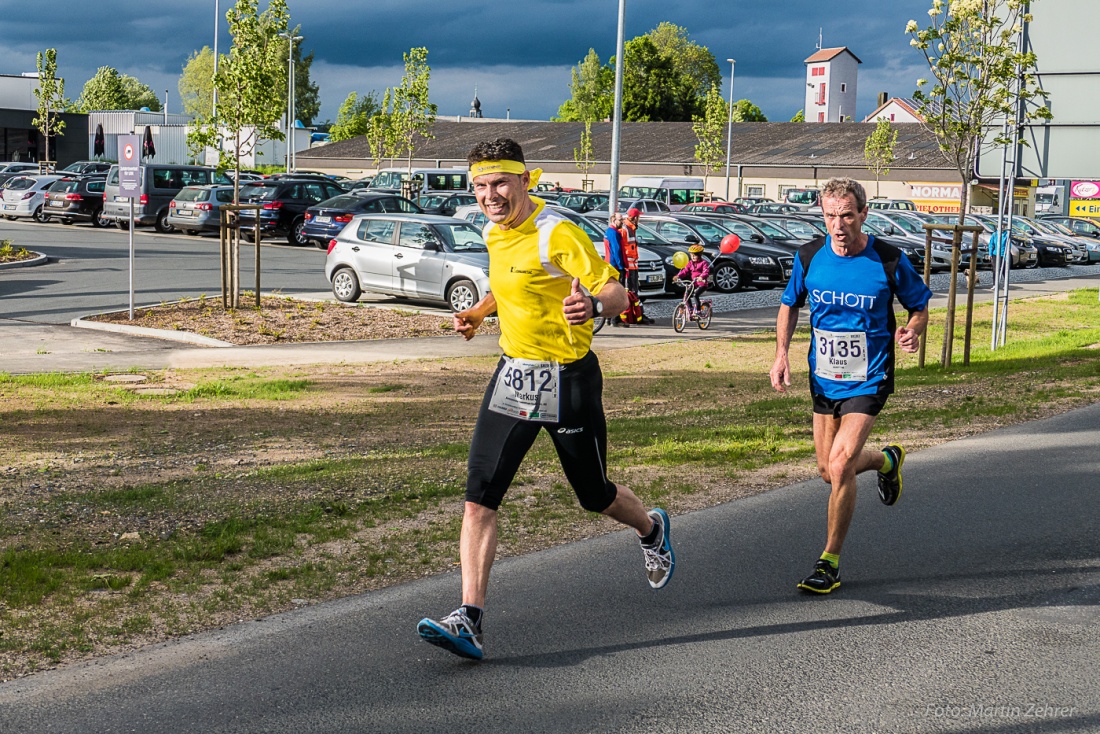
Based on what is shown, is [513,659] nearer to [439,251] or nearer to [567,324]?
[567,324]

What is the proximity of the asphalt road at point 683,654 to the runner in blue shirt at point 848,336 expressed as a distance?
1.63ft

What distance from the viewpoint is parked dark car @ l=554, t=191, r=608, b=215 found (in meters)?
38.5

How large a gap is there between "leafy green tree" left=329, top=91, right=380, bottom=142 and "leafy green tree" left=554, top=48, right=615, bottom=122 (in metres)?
20.4

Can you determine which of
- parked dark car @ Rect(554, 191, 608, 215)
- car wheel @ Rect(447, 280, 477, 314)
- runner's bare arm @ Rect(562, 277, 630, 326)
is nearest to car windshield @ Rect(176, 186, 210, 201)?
parked dark car @ Rect(554, 191, 608, 215)

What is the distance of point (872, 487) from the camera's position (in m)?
8.28

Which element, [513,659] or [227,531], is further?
Result: [227,531]

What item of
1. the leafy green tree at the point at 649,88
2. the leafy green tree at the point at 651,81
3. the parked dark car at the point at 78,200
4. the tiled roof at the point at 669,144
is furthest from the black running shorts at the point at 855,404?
the leafy green tree at the point at 649,88

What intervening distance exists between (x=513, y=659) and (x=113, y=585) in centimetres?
202

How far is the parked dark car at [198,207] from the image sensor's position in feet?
120

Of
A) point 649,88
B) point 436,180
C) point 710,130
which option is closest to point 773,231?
point 436,180

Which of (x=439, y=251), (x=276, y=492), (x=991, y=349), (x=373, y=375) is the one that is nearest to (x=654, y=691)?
(x=276, y=492)

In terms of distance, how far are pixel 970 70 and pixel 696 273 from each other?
195 inches

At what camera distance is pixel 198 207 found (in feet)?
120

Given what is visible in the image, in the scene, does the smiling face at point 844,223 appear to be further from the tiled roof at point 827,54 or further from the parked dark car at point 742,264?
the tiled roof at point 827,54
